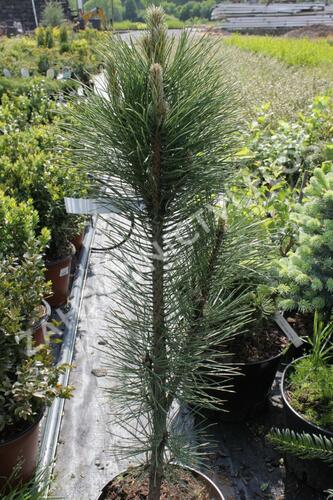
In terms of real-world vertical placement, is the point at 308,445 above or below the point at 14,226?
below

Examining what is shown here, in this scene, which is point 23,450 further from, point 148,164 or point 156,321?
point 148,164

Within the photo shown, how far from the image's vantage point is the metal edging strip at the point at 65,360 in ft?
6.87

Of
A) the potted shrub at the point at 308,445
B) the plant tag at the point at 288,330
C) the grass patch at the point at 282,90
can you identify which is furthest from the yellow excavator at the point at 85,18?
the potted shrub at the point at 308,445

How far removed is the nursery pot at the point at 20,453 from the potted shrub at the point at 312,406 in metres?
1.05

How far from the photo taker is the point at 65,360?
2664 millimetres

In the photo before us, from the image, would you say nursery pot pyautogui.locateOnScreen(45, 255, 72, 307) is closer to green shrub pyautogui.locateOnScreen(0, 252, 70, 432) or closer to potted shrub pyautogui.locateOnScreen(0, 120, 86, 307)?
potted shrub pyautogui.locateOnScreen(0, 120, 86, 307)

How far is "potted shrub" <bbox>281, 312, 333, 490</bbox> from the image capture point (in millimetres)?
1868

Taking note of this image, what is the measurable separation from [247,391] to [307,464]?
15.9 inches

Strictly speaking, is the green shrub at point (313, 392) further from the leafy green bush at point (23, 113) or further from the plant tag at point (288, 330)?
the leafy green bush at point (23, 113)

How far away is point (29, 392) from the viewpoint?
5.63 ft

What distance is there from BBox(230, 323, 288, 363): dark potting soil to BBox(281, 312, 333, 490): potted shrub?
0.69 ft

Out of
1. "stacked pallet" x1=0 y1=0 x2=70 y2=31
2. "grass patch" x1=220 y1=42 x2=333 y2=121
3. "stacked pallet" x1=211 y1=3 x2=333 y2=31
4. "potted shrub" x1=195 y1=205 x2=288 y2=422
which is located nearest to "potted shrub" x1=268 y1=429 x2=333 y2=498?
"potted shrub" x1=195 y1=205 x2=288 y2=422

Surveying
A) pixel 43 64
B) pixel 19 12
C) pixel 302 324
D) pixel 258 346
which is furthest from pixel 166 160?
pixel 19 12

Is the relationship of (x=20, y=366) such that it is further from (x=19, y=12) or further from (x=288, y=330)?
(x=19, y=12)
